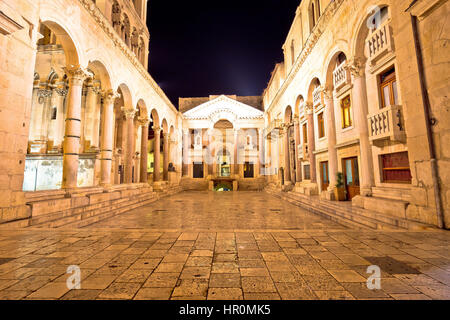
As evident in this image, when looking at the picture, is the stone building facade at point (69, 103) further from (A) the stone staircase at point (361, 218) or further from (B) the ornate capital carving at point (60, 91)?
(A) the stone staircase at point (361, 218)

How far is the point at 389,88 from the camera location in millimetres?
7105


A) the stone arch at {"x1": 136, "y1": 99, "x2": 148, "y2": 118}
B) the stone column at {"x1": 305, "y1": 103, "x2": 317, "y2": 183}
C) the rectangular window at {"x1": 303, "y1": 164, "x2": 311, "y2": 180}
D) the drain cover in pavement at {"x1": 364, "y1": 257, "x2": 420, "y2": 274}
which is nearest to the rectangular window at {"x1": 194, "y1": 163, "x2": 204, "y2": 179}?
the stone arch at {"x1": 136, "y1": 99, "x2": 148, "y2": 118}

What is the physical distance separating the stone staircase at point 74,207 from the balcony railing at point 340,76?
37.2ft

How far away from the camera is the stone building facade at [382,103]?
4.95 meters

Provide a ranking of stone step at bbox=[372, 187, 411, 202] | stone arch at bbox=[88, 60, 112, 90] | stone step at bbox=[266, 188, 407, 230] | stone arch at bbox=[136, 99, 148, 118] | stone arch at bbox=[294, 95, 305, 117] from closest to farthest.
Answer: stone step at bbox=[266, 188, 407, 230] < stone step at bbox=[372, 187, 411, 202] < stone arch at bbox=[88, 60, 112, 90] < stone arch at bbox=[294, 95, 305, 117] < stone arch at bbox=[136, 99, 148, 118]

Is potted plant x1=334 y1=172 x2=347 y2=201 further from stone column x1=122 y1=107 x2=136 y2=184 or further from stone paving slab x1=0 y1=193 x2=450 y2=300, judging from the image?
stone column x1=122 y1=107 x2=136 y2=184

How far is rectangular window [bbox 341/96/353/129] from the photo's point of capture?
961 cm

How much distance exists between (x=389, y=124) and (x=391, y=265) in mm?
4947

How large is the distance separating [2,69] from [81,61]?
10.8 ft

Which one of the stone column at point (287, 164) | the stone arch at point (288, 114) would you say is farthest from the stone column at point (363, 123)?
the stone column at point (287, 164)

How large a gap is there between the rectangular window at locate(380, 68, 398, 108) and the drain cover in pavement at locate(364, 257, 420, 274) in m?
6.11

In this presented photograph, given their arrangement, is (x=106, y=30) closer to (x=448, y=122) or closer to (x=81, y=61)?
(x=81, y=61)

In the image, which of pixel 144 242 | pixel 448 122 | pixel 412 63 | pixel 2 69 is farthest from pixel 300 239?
pixel 2 69
